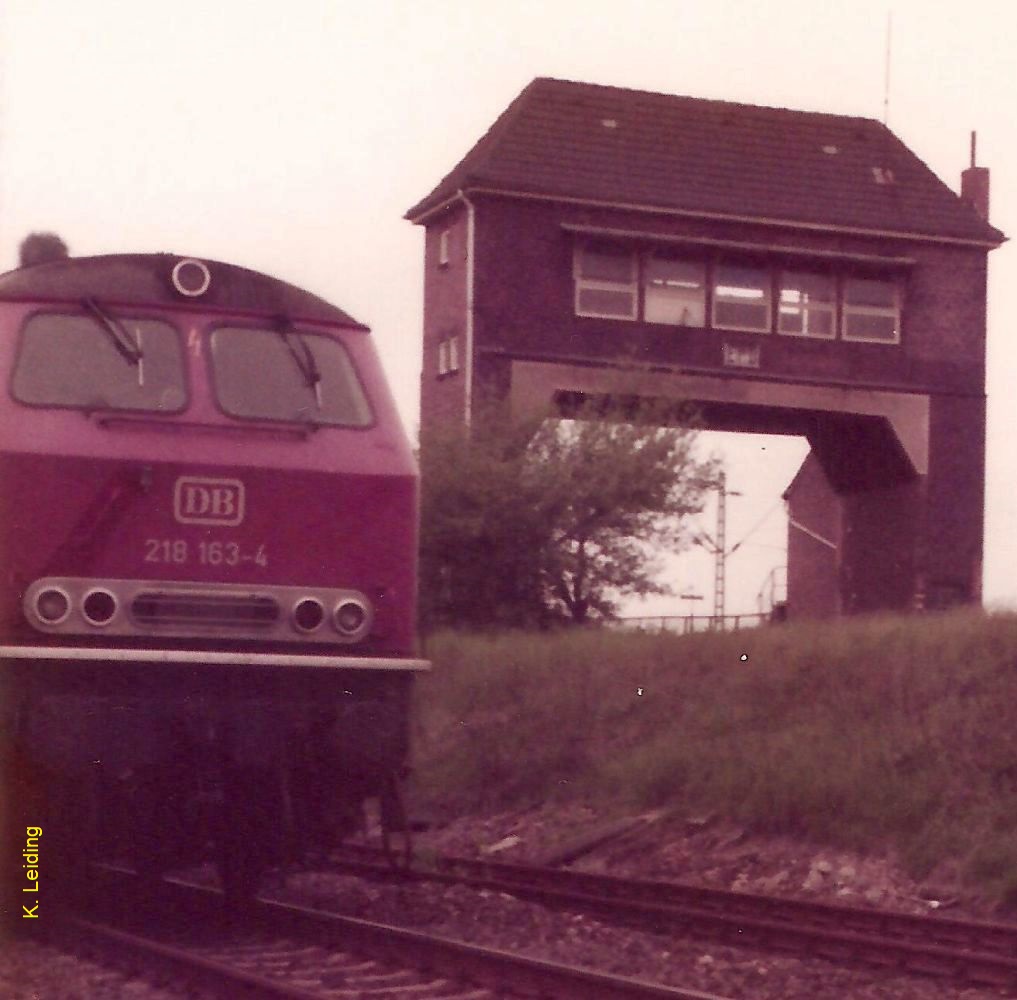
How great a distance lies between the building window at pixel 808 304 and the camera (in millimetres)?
39750

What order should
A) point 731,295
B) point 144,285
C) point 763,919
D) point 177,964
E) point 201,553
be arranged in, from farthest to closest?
point 731,295 < point 763,919 < point 144,285 < point 201,553 < point 177,964

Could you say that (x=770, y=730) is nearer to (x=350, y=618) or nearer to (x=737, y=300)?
(x=350, y=618)

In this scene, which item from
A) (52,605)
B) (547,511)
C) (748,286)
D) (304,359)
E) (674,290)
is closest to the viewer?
(52,605)

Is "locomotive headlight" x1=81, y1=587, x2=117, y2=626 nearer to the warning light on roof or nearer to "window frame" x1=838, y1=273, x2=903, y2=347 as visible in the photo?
the warning light on roof

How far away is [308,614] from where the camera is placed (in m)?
10.1

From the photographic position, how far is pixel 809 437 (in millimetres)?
41938

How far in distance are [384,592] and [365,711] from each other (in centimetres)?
62

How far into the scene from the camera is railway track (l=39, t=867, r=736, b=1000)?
8.73m

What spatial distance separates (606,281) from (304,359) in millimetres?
27739

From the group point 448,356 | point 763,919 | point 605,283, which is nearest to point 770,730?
point 763,919

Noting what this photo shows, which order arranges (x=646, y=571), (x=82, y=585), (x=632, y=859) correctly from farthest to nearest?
(x=646, y=571)
(x=632, y=859)
(x=82, y=585)

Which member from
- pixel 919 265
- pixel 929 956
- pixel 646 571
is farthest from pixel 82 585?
pixel 919 265

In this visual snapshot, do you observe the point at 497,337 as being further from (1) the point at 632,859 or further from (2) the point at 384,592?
(2) the point at 384,592

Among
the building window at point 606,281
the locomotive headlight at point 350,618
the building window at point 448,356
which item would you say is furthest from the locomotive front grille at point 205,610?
the building window at point 606,281
